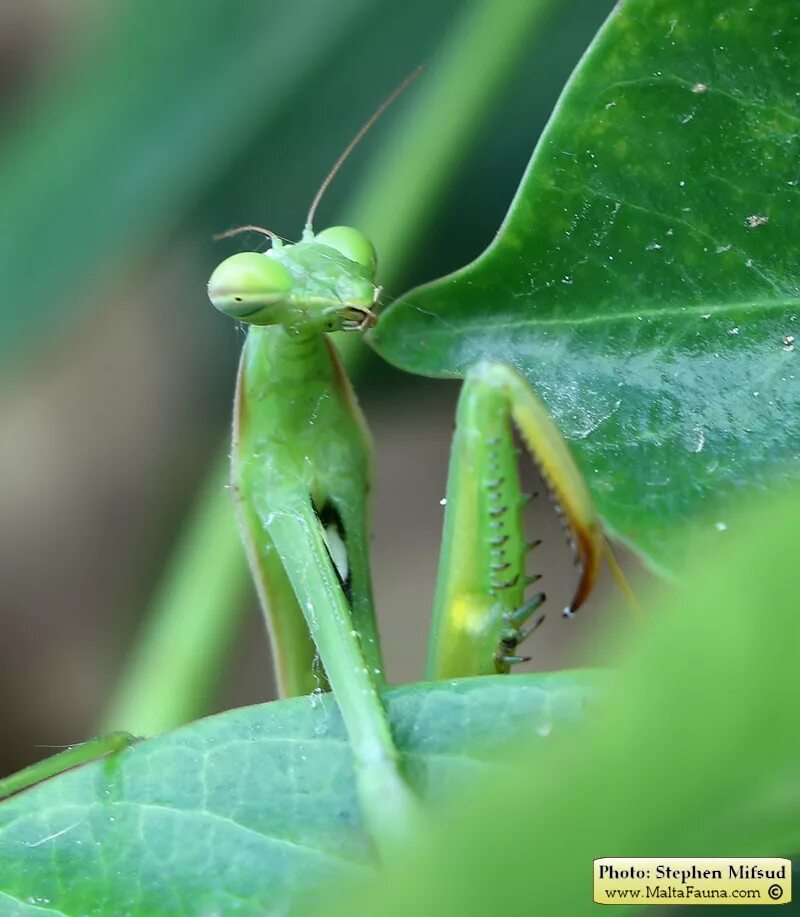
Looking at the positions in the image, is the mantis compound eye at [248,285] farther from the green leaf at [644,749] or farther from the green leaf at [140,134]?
the green leaf at [140,134]

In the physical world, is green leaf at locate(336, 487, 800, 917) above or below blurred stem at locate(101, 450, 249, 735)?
below

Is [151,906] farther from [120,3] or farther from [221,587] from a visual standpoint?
[120,3]

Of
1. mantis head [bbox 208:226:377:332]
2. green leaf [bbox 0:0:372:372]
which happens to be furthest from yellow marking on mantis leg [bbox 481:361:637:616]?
green leaf [bbox 0:0:372:372]

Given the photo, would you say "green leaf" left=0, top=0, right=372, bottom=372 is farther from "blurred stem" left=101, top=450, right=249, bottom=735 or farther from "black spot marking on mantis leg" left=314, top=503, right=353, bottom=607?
"black spot marking on mantis leg" left=314, top=503, right=353, bottom=607

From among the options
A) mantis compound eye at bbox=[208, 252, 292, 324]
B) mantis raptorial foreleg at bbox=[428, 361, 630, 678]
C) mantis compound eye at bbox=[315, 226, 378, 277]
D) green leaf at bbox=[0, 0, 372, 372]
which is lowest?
mantis raptorial foreleg at bbox=[428, 361, 630, 678]

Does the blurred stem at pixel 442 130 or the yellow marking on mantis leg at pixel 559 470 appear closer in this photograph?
the yellow marking on mantis leg at pixel 559 470

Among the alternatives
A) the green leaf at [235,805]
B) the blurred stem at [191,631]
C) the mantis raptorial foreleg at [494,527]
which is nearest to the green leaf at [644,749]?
the green leaf at [235,805]

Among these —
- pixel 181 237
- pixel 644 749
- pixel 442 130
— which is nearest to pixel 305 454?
pixel 442 130
